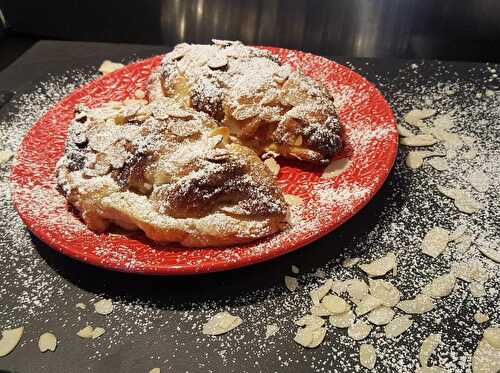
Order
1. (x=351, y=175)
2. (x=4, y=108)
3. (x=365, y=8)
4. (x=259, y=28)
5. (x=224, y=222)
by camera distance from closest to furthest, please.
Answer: (x=224, y=222), (x=351, y=175), (x=4, y=108), (x=365, y=8), (x=259, y=28)

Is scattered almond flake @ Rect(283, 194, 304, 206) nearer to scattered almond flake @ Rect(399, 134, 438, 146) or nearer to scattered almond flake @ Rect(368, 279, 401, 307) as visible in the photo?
scattered almond flake @ Rect(368, 279, 401, 307)

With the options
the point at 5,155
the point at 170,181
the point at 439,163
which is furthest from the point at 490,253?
the point at 5,155

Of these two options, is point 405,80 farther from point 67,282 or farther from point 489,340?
point 67,282

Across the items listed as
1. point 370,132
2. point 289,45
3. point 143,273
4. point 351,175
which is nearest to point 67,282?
point 143,273

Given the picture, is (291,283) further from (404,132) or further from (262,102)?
(404,132)

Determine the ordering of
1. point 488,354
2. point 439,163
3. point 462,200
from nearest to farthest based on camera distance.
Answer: point 488,354 < point 462,200 < point 439,163

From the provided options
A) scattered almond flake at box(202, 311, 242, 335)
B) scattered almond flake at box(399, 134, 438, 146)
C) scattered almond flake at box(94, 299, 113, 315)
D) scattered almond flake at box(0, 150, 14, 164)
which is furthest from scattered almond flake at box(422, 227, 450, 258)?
scattered almond flake at box(0, 150, 14, 164)
